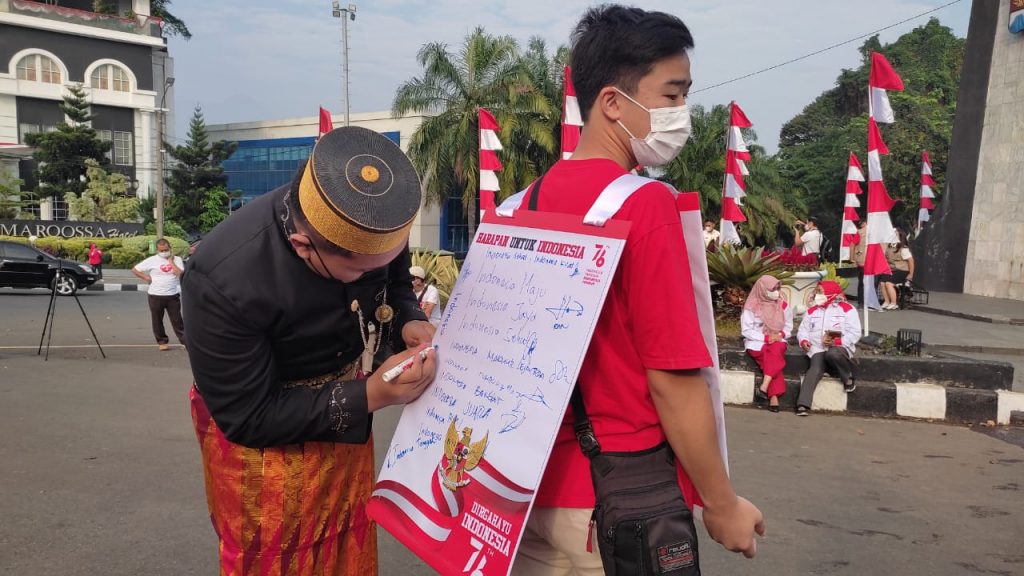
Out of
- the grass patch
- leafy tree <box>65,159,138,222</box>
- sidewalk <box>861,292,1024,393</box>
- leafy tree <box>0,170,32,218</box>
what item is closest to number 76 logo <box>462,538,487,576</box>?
the grass patch

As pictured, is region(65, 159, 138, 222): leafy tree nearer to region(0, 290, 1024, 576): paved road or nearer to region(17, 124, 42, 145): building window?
region(17, 124, 42, 145): building window

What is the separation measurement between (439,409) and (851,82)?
5945 cm

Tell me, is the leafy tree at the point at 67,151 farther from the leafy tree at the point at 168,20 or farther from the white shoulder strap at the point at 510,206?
the white shoulder strap at the point at 510,206

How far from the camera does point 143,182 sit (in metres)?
49.2

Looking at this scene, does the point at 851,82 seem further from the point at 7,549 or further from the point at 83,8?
the point at 7,549

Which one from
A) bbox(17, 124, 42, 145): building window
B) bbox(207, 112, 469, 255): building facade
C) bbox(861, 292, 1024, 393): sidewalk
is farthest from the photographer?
bbox(17, 124, 42, 145): building window

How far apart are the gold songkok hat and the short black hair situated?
517mm

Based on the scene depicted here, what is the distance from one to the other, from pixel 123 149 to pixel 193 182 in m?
9.86

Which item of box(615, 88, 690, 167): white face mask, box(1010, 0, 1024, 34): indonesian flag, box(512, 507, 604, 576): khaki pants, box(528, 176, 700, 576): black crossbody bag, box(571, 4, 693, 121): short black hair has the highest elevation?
box(1010, 0, 1024, 34): indonesian flag

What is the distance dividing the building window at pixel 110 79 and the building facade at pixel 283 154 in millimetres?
7819

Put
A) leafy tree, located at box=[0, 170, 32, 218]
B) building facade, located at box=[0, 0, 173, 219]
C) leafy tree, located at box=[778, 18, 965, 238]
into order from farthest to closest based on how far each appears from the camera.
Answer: building facade, located at box=[0, 0, 173, 219] < leafy tree, located at box=[778, 18, 965, 238] < leafy tree, located at box=[0, 170, 32, 218]

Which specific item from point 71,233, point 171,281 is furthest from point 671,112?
point 71,233

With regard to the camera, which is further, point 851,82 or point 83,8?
point 851,82

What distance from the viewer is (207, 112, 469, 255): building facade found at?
44.8 m
